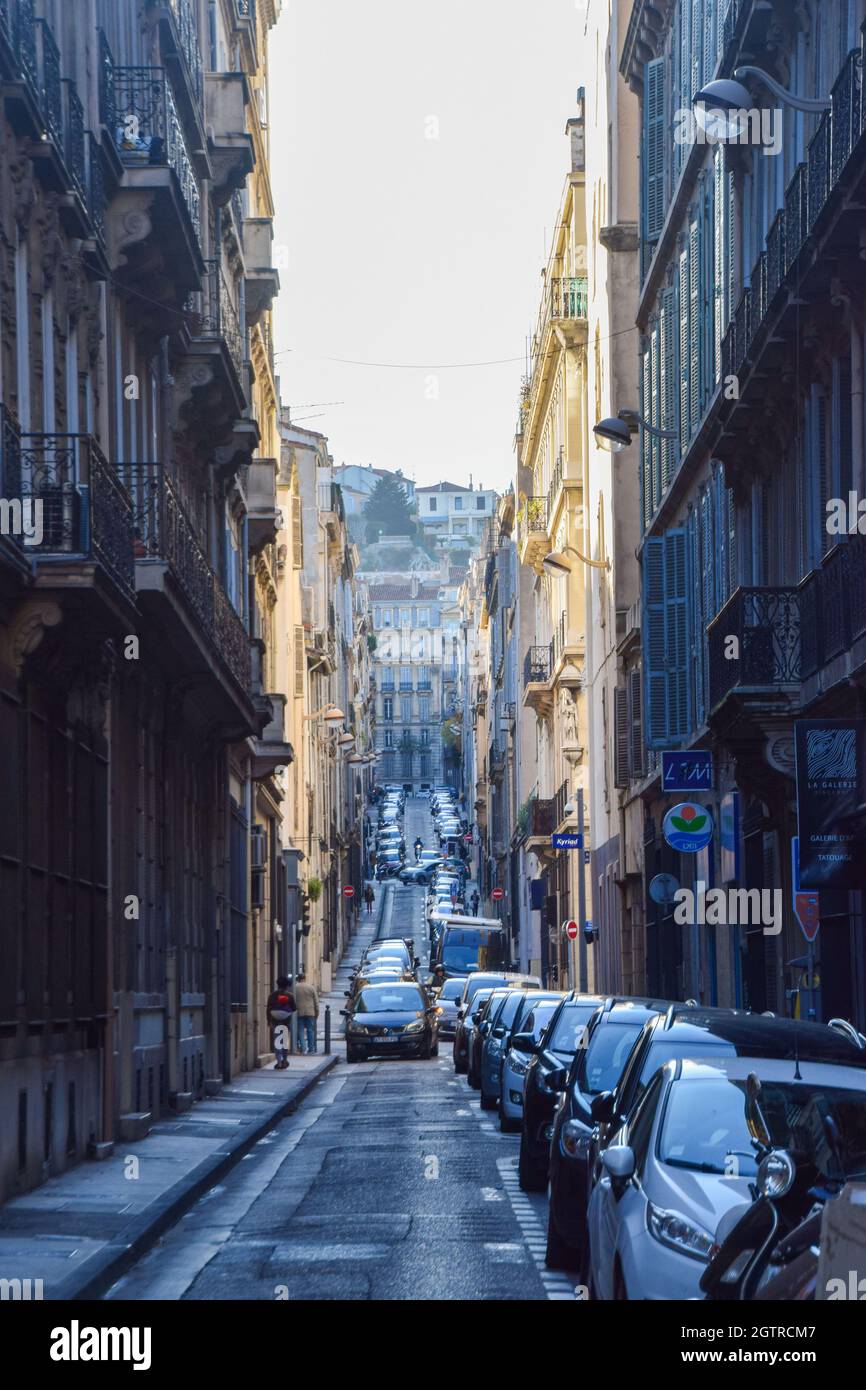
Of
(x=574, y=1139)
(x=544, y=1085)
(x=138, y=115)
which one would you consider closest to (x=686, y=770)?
(x=544, y=1085)

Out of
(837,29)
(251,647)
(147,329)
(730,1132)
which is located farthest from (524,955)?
(730,1132)

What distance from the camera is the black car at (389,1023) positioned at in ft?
159

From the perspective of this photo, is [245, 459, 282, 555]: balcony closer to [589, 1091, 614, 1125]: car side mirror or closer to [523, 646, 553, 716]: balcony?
[523, 646, 553, 716]: balcony

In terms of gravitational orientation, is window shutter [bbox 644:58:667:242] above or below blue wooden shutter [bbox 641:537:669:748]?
above

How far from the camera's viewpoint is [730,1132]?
1042 cm

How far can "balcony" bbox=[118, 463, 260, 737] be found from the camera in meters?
23.8

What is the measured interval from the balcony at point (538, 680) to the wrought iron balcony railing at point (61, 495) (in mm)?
48245

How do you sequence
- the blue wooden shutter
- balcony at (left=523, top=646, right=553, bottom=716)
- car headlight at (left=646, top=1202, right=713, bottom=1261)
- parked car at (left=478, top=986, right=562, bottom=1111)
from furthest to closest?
balcony at (left=523, top=646, right=553, bottom=716) < the blue wooden shutter < parked car at (left=478, top=986, right=562, bottom=1111) < car headlight at (left=646, top=1202, right=713, bottom=1261)

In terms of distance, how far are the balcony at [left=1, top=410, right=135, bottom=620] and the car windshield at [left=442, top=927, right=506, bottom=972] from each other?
6020 centimetres

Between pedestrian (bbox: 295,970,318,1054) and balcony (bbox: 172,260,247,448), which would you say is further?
pedestrian (bbox: 295,970,318,1054)

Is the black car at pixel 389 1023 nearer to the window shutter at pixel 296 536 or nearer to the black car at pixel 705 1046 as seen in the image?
the window shutter at pixel 296 536

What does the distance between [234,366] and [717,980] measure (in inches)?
435

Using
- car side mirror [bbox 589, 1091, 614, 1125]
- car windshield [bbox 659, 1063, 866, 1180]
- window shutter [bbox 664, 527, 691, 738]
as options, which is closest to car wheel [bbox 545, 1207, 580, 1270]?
car side mirror [bbox 589, 1091, 614, 1125]

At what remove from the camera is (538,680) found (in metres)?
71.0
